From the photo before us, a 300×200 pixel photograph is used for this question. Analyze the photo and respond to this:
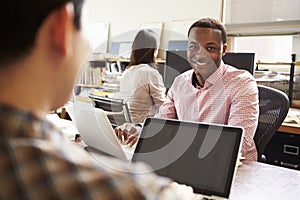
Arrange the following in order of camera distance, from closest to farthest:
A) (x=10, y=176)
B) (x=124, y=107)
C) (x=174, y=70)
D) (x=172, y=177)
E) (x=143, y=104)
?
(x=10, y=176) < (x=172, y=177) < (x=124, y=107) < (x=143, y=104) < (x=174, y=70)

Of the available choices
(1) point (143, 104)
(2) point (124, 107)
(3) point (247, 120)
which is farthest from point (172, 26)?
(3) point (247, 120)

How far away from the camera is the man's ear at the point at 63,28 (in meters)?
0.41

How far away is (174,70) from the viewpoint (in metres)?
2.88

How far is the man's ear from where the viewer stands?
0.41 meters

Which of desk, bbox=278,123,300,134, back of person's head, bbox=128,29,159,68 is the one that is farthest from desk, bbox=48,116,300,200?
back of person's head, bbox=128,29,159,68

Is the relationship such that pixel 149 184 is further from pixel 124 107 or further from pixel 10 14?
pixel 124 107

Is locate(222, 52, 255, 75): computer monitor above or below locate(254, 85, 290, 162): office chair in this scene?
above

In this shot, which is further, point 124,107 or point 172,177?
point 124,107

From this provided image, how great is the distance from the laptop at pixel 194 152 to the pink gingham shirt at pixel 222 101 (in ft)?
1.60

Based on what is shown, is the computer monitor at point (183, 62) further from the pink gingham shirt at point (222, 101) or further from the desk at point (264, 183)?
the desk at point (264, 183)

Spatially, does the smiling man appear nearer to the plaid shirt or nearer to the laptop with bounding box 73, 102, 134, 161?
the laptop with bounding box 73, 102, 134, 161

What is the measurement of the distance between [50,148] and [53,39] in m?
0.13

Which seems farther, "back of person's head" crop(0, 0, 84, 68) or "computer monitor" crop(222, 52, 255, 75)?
"computer monitor" crop(222, 52, 255, 75)

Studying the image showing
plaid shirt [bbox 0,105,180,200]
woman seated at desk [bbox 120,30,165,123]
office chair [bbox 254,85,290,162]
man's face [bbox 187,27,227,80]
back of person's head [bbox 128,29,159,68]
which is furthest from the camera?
back of person's head [bbox 128,29,159,68]
